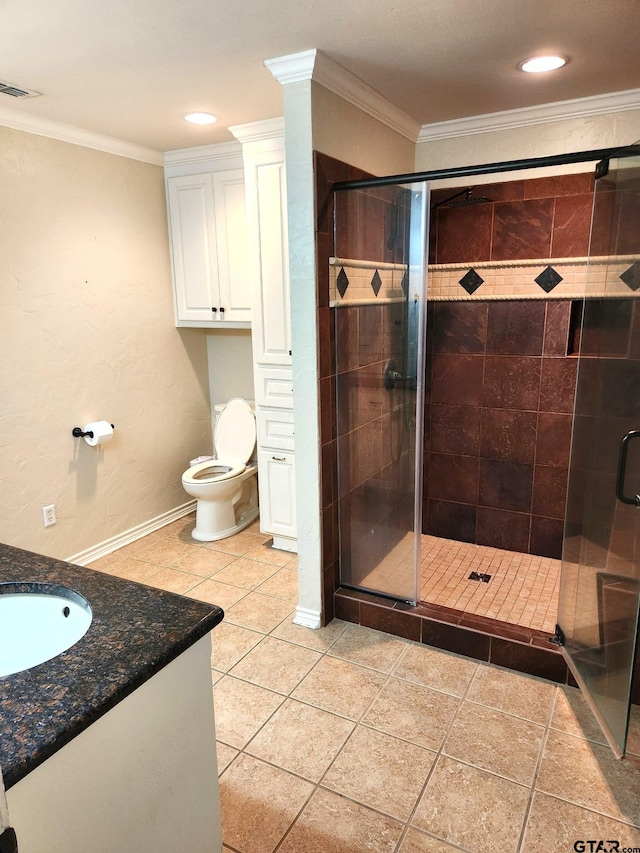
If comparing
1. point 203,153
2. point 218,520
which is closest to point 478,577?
point 218,520

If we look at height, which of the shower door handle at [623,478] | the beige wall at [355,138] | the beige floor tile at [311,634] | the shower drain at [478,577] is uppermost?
the beige wall at [355,138]

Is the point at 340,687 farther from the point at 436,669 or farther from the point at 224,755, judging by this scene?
the point at 224,755

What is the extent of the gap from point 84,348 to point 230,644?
70.4 inches

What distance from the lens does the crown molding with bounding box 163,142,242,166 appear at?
3.26 meters

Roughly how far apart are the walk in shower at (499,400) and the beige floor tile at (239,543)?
3.02ft

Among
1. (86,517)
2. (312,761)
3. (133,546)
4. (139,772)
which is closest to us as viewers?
(139,772)

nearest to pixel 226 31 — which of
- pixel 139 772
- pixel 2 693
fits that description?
pixel 2 693

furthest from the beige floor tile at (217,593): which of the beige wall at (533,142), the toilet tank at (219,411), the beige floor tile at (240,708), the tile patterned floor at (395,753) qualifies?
the beige wall at (533,142)

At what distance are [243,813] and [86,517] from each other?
2026 mm

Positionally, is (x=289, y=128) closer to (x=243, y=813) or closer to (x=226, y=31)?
(x=226, y=31)

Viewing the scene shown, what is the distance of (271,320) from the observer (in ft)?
10.2

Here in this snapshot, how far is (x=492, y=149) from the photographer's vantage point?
293cm

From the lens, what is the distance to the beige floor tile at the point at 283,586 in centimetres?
289

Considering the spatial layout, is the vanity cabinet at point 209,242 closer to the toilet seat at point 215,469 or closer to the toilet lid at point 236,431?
the toilet lid at point 236,431
